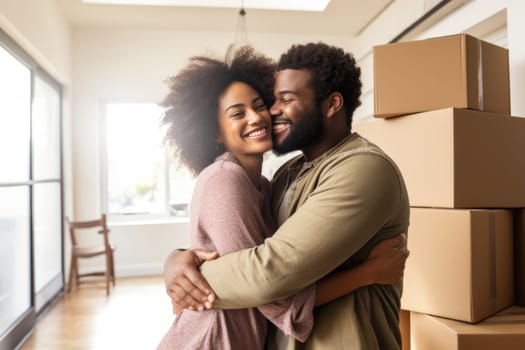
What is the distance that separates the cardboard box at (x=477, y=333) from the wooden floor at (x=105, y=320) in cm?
199

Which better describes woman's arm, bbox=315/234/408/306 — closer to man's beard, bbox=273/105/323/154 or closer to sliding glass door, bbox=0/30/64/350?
man's beard, bbox=273/105/323/154

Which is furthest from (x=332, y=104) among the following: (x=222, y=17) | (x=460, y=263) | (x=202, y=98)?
(x=222, y=17)

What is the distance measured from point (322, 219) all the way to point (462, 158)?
0.89 m

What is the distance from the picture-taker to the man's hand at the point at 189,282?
93 centimetres

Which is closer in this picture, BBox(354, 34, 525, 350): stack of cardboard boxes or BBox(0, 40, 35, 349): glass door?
BBox(354, 34, 525, 350): stack of cardboard boxes

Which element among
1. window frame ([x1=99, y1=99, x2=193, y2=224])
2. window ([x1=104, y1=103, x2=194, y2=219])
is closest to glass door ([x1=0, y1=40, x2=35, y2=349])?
window frame ([x1=99, y1=99, x2=193, y2=224])

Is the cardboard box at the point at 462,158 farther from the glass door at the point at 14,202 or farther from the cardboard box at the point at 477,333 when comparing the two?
the glass door at the point at 14,202

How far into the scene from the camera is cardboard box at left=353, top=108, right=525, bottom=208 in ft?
4.96

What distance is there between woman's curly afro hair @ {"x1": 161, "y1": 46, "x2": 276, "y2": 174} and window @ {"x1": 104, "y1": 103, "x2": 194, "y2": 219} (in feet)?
12.3

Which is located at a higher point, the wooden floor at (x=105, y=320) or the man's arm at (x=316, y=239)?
the man's arm at (x=316, y=239)

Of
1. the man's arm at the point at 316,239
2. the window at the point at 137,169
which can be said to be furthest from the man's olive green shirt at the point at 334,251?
the window at the point at 137,169

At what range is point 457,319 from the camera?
1.53 m

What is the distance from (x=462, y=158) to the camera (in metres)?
1.51

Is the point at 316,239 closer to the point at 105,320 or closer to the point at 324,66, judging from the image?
the point at 324,66
